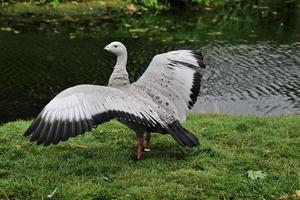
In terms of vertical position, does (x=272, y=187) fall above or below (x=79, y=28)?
above

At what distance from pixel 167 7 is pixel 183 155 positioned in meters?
37.9

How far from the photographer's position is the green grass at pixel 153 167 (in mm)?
8148

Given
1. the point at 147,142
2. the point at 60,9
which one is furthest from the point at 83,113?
the point at 60,9

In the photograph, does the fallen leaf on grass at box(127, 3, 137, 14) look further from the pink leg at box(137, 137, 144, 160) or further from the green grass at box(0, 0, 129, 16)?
the pink leg at box(137, 137, 144, 160)

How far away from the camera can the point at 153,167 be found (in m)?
9.12

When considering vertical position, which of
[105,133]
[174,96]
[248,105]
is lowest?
[248,105]

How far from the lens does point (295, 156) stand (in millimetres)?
10039

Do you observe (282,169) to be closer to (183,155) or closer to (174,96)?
(183,155)

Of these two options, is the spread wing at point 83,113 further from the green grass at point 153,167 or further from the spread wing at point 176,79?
the spread wing at point 176,79

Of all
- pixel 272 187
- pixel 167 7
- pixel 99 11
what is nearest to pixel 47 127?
pixel 272 187

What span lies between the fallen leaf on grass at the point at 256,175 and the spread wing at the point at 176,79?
1.62 metres

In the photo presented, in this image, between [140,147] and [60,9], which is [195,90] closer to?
[140,147]

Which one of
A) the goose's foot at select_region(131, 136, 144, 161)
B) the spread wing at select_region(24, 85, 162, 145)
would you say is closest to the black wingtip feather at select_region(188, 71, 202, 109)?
the goose's foot at select_region(131, 136, 144, 161)

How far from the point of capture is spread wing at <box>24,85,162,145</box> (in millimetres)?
7855
